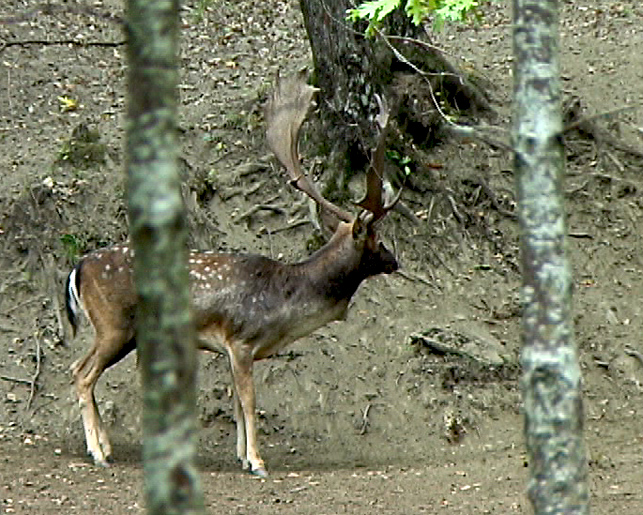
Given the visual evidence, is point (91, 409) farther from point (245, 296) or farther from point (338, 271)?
point (338, 271)

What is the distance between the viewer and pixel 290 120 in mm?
11250

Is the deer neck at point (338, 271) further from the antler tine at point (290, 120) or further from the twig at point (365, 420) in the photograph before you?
the twig at point (365, 420)

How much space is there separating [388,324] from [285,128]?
84.0 inches

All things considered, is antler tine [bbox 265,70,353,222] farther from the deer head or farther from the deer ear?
the deer ear

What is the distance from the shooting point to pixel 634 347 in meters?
12.2

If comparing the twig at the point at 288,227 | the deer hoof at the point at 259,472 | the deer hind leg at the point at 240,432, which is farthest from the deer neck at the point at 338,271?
the twig at the point at 288,227

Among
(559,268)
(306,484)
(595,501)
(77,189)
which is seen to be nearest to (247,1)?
(77,189)

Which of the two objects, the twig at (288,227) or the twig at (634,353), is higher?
the twig at (288,227)

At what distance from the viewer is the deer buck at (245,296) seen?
10.7 metres

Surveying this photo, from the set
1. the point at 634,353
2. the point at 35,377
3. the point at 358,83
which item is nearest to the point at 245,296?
the point at 35,377

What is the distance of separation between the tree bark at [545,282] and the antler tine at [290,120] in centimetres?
646

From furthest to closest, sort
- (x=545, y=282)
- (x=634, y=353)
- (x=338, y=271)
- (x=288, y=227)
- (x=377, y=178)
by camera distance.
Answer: (x=288, y=227) → (x=634, y=353) → (x=338, y=271) → (x=377, y=178) → (x=545, y=282)

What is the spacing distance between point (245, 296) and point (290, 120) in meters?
1.45

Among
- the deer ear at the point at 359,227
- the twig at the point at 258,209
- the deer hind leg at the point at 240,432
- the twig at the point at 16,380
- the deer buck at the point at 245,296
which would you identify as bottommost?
the deer hind leg at the point at 240,432
